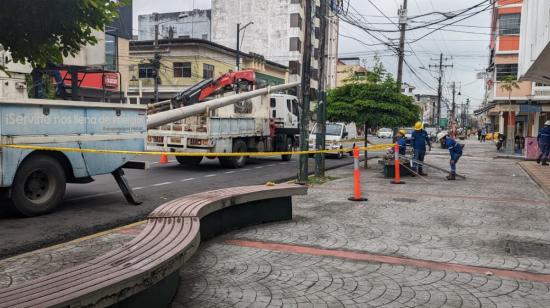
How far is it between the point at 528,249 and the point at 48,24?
19.7 feet

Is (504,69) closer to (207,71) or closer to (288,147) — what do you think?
(207,71)

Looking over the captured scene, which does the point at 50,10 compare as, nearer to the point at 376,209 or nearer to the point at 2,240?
the point at 2,240

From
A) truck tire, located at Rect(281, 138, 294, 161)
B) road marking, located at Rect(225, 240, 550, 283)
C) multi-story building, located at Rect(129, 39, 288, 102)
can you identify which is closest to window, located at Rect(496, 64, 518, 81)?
multi-story building, located at Rect(129, 39, 288, 102)

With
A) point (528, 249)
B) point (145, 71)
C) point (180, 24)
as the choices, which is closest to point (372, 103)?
point (528, 249)

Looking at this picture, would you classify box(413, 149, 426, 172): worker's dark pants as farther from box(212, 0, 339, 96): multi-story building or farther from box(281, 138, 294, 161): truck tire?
box(212, 0, 339, 96): multi-story building

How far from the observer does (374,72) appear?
17.2m

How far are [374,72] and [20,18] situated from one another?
1531cm

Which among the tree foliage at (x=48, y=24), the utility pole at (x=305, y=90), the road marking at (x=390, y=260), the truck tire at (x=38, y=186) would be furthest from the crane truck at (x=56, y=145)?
the utility pole at (x=305, y=90)

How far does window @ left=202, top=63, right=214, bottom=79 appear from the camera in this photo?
42.8 metres

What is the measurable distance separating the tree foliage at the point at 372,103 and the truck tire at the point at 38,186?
35.0 ft

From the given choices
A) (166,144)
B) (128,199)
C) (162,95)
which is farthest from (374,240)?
(162,95)

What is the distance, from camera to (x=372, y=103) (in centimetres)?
1622

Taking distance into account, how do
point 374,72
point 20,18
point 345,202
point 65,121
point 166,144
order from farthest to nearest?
point 374,72, point 166,144, point 345,202, point 65,121, point 20,18

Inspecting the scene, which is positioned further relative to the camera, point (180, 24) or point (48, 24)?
point (180, 24)
